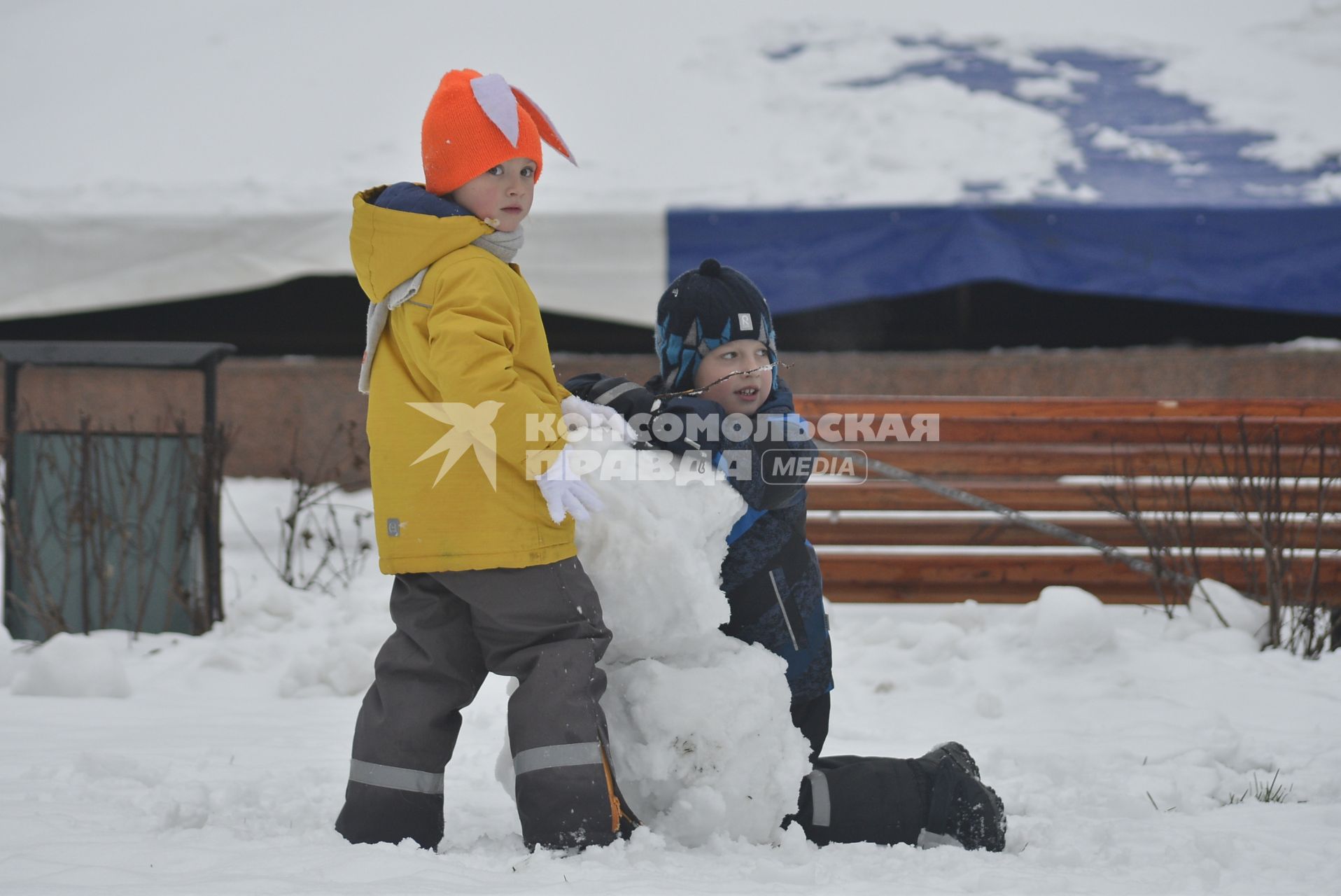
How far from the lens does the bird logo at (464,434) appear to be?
2.13 m

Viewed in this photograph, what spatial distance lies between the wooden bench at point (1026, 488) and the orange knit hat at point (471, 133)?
2978 millimetres

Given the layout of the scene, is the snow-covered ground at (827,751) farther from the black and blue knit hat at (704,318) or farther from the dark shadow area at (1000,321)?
the dark shadow area at (1000,321)

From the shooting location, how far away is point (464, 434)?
2195mm

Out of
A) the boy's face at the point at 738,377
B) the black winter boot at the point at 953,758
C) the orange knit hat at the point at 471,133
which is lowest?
the black winter boot at the point at 953,758

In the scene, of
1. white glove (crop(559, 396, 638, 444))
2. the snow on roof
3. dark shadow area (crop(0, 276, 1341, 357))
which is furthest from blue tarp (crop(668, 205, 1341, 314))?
white glove (crop(559, 396, 638, 444))

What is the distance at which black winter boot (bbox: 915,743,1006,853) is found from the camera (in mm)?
2480

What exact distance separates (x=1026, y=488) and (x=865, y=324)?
359cm

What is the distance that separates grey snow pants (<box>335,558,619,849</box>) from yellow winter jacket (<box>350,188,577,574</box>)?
0.08 meters

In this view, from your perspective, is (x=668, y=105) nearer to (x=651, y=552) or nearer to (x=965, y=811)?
(x=651, y=552)

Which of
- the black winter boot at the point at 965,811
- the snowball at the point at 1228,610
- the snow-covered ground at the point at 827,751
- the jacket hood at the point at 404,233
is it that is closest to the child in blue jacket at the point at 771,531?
the black winter boot at the point at 965,811

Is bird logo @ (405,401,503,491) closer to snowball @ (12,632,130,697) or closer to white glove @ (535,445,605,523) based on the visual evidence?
white glove @ (535,445,605,523)

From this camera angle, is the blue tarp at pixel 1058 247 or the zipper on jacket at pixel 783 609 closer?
the zipper on jacket at pixel 783 609

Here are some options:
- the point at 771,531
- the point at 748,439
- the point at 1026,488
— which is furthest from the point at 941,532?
the point at 748,439

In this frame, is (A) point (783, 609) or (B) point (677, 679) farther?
(A) point (783, 609)
